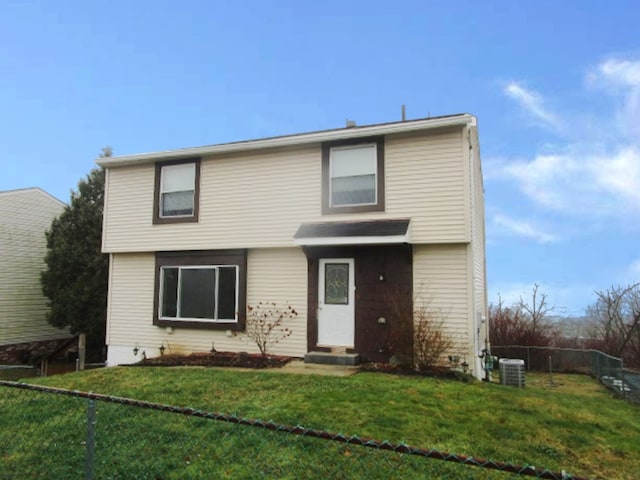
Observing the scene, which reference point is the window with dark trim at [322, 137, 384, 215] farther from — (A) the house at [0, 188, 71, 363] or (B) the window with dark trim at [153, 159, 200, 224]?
(A) the house at [0, 188, 71, 363]

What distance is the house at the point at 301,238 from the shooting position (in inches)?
358

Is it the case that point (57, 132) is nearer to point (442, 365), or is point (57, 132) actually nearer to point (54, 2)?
point (54, 2)

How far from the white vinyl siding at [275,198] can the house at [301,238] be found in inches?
1.1

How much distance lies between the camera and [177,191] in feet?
38.5

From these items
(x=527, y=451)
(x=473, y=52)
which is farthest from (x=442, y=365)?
(x=473, y=52)

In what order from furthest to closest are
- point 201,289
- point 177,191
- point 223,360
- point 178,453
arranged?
point 177,191
point 201,289
point 223,360
point 178,453

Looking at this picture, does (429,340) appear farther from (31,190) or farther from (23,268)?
(31,190)

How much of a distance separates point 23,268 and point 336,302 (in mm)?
13932

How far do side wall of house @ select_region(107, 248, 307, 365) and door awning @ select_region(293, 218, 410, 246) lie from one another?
2.78 ft

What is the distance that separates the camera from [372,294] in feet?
31.3

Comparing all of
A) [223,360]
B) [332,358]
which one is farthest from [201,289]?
[332,358]

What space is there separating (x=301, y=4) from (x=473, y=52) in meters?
4.30

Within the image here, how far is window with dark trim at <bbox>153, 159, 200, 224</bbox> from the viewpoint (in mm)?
11500

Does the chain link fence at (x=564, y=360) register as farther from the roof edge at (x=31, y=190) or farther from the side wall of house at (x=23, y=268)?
the roof edge at (x=31, y=190)
